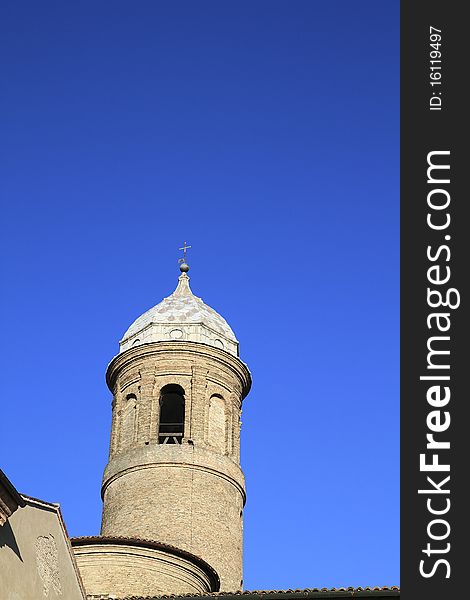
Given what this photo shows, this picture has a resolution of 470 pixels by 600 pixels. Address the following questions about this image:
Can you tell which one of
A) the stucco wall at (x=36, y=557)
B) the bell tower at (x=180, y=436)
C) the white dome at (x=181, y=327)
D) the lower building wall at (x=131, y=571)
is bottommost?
the stucco wall at (x=36, y=557)

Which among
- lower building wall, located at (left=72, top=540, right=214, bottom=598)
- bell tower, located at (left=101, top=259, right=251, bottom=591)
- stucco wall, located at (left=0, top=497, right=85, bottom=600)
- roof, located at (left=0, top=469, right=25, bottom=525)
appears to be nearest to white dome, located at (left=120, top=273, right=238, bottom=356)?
bell tower, located at (left=101, top=259, right=251, bottom=591)

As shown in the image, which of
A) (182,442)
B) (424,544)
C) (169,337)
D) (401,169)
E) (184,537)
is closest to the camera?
(424,544)

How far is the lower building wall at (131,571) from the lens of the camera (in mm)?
20328

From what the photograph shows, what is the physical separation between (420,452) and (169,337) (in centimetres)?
1602

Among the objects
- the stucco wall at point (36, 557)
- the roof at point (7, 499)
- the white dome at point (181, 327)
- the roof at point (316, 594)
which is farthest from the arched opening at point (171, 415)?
the roof at point (7, 499)

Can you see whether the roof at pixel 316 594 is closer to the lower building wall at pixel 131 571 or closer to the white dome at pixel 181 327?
the lower building wall at pixel 131 571

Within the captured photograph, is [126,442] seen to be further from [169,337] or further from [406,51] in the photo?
[406,51]

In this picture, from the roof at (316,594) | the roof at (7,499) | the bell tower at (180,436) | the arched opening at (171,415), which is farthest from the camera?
the arched opening at (171,415)

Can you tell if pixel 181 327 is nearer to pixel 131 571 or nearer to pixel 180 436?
pixel 180 436

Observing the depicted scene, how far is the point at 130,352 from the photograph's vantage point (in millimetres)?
26906

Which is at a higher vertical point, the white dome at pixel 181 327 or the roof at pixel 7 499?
the white dome at pixel 181 327

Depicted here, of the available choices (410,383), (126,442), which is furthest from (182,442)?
(410,383)

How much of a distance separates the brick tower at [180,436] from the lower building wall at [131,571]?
1.71 meters

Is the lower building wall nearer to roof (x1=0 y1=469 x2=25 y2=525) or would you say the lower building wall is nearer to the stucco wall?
the stucco wall
